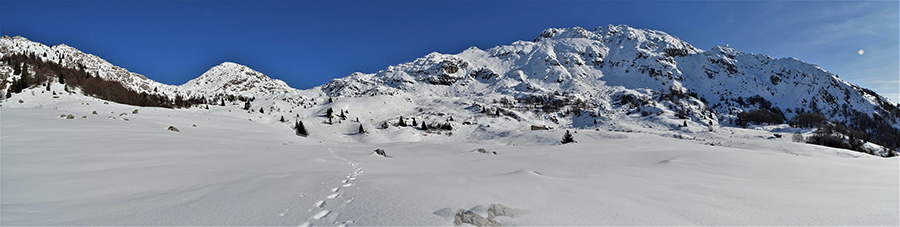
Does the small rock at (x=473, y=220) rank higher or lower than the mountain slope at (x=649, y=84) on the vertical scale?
lower

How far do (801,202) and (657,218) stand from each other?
271cm

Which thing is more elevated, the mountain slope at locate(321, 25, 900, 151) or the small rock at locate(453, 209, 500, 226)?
the mountain slope at locate(321, 25, 900, 151)

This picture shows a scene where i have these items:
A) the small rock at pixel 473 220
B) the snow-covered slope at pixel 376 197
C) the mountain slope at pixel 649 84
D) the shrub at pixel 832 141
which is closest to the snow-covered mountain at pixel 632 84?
the mountain slope at pixel 649 84

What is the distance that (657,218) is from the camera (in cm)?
362

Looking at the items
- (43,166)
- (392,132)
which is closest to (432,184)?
(43,166)

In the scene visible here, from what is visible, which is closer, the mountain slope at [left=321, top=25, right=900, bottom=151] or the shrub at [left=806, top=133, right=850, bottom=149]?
the shrub at [left=806, top=133, right=850, bottom=149]

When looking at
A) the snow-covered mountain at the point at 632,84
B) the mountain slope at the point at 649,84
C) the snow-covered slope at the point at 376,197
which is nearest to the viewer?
the snow-covered slope at the point at 376,197

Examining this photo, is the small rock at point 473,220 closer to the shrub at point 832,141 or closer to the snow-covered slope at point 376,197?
→ the snow-covered slope at point 376,197

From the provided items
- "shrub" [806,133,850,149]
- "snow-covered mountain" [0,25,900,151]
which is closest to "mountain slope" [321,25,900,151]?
"snow-covered mountain" [0,25,900,151]

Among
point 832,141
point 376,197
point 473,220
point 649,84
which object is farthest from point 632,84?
point 473,220

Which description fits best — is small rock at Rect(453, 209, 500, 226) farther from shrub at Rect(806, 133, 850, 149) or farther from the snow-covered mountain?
the snow-covered mountain

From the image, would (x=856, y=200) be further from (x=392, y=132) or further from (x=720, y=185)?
(x=392, y=132)

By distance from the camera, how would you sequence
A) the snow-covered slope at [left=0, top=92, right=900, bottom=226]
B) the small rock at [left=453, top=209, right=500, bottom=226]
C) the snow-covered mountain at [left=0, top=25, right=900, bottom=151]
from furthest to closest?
1. the snow-covered mountain at [left=0, top=25, right=900, bottom=151]
2. the snow-covered slope at [left=0, top=92, right=900, bottom=226]
3. the small rock at [left=453, top=209, right=500, bottom=226]

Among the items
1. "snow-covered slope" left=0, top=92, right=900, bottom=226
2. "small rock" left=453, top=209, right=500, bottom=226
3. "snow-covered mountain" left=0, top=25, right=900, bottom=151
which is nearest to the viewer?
"small rock" left=453, top=209, right=500, bottom=226
